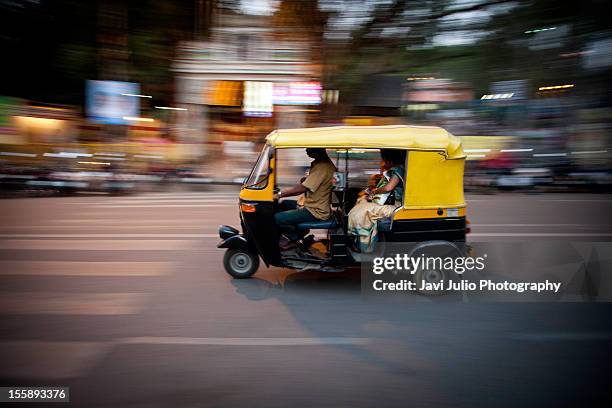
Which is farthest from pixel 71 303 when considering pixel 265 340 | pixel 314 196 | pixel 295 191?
pixel 314 196

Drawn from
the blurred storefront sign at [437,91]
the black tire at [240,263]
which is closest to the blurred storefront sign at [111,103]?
the black tire at [240,263]

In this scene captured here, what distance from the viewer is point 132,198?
14.1m

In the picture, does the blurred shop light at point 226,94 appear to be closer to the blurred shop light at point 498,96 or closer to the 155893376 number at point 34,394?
the blurred shop light at point 498,96

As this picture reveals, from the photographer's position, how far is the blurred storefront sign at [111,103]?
18812mm

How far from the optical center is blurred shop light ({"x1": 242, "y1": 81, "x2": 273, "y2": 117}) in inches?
976

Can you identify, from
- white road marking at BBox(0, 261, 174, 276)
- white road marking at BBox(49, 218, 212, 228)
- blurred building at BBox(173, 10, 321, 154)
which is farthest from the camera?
blurred building at BBox(173, 10, 321, 154)

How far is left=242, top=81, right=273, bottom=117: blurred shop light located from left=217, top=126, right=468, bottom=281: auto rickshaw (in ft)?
64.0

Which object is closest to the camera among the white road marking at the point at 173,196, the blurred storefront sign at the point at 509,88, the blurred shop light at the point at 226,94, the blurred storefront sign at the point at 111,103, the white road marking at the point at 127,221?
the blurred storefront sign at the point at 509,88

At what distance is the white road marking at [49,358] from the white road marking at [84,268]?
220 centimetres

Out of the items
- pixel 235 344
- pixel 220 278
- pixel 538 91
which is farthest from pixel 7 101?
pixel 538 91

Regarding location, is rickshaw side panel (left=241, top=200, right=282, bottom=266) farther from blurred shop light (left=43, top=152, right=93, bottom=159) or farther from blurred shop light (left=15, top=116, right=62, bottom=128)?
blurred shop light (left=15, top=116, right=62, bottom=128)

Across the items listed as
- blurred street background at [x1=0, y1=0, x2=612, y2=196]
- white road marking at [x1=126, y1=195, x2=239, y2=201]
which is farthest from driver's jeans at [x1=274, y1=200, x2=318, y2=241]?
white road marking at [x1=126, y1=195, x2=239, y2=201]

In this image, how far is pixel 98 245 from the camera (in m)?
7.96

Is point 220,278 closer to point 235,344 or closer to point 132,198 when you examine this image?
point 235,344
